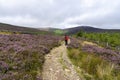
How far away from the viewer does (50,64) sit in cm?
1606

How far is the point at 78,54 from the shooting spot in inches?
762

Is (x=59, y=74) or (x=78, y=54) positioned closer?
(x=59, y=74)

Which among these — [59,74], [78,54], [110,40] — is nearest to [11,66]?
[59,74]

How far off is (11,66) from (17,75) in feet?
5.96

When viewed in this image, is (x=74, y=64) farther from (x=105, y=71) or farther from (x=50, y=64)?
(x=105, y=71)

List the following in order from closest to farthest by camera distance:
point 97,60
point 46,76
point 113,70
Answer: point 46,76
point 113,70
point 97,60

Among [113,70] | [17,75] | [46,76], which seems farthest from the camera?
[113,70]

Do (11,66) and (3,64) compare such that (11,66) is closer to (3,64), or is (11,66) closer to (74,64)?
(3,64)

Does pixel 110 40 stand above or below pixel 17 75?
below

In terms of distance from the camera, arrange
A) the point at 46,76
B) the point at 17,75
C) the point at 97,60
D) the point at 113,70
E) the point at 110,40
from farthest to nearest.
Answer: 1. the point at 110,40
2. the point at 97,60
3. the point at 113,70
4. the point at 46,76
5. the point at 17,75

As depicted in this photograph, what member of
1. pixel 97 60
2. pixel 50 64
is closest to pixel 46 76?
pixel 50 64

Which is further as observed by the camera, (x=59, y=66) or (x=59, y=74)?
(x=59, y=66)

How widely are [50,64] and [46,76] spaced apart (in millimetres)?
3075

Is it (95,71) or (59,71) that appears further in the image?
(59,71)
